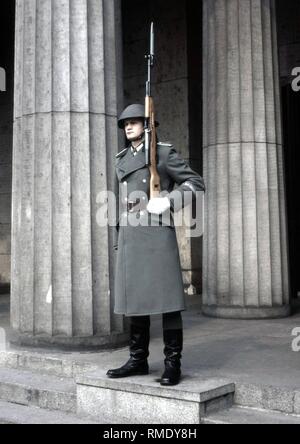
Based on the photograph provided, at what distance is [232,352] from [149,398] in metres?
1.86

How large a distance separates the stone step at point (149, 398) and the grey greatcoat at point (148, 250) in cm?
61

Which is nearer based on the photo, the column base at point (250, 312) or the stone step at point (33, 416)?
the stone step at point (33, 416)

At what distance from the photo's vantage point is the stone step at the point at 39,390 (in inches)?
226

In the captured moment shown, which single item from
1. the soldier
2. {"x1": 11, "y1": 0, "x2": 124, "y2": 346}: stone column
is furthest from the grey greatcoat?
{"x1": 11, "y1": 0, "x2": 124, "y2": 346}: stone column

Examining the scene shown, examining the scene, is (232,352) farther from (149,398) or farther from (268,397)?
(149,398)

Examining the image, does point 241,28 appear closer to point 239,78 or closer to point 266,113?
point 239,78

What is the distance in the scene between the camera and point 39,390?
19.3 ft

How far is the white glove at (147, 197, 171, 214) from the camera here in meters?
4.97

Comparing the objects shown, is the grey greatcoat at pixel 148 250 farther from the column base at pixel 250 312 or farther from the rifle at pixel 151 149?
the column base at pixel 250 312

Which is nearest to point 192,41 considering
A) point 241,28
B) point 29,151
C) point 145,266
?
point 241,28

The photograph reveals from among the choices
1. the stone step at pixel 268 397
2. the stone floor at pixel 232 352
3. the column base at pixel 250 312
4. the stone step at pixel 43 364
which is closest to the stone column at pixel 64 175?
the stone step at pixel 43 364

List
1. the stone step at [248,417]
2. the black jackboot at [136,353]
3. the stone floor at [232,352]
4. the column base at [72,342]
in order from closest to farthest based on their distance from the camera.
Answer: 1. the stone step at [248,417]
2. the black jackboot at [136,353]
3. the stone floor at [232,352]
4. the column base at [72,342]

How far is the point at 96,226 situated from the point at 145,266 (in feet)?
6.34

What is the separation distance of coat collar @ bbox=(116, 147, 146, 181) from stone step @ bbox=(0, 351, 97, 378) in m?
1.99
